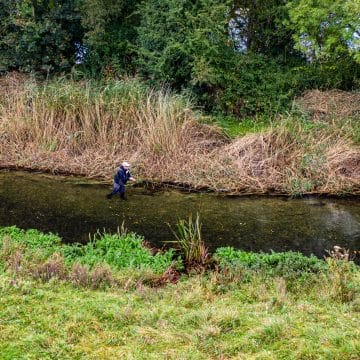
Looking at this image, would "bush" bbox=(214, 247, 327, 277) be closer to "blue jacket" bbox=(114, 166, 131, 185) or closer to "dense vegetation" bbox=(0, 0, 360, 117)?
"blue jacket" bbox=(114, 166, 131, 185)

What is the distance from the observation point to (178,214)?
332 inches

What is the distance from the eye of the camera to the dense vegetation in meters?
12.6

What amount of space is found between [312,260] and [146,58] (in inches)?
374

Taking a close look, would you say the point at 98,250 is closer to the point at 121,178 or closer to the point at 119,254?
the point at 119,254

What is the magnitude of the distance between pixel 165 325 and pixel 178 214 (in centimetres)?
435

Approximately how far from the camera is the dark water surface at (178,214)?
7.52m

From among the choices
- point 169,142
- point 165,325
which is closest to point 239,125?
point 169,142

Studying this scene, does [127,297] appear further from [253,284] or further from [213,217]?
[213,217]

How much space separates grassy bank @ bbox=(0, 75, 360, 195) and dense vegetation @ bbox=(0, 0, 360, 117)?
130 centimetres

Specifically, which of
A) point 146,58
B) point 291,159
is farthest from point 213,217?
point 146,58

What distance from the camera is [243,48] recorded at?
15.8 m

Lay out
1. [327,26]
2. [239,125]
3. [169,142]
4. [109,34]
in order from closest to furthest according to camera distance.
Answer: [169,142] → [327,26] → [239,125] → [109,34]

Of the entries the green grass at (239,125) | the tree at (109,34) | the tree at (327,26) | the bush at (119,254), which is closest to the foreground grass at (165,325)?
the bush at (119,254)

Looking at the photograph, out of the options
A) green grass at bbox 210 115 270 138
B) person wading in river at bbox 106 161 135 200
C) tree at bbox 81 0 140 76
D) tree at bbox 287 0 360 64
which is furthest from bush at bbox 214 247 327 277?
tree at bbox 81 0 140 76
